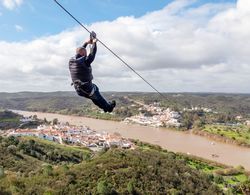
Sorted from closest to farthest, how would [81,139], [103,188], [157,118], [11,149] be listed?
[103,188], [11,149], [81,139], [157,118]

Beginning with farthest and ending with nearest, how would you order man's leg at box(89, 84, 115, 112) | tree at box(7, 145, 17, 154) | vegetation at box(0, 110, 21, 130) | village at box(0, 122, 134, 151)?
vegetation at box(0, 110, 21, 130)
village at box(0, 122, 134, 151)
tree at box(7, 145, 17, 154)
man's leg at box(89, 84, 115, 112)

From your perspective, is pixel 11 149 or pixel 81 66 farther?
pixel 11 149

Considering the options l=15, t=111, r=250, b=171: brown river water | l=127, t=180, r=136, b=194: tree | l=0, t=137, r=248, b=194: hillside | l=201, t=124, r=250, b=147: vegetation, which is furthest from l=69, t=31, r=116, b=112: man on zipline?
l=201, t=124, r=250, b=147: vegetation

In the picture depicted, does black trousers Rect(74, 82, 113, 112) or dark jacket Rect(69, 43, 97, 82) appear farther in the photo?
black trousers Rect(74, 82, 113, 112)

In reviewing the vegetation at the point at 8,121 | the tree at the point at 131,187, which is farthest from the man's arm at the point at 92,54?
the vegetation at the point at 8,121

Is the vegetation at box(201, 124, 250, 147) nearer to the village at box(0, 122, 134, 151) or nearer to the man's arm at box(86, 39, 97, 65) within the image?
the village at box(0, 122, 134, 151)

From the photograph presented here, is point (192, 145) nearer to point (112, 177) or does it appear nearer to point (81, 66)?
point (112, 177)

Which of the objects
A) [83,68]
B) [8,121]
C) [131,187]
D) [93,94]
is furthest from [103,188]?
[8,121]

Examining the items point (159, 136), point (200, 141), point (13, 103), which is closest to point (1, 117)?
point (159, 136)
